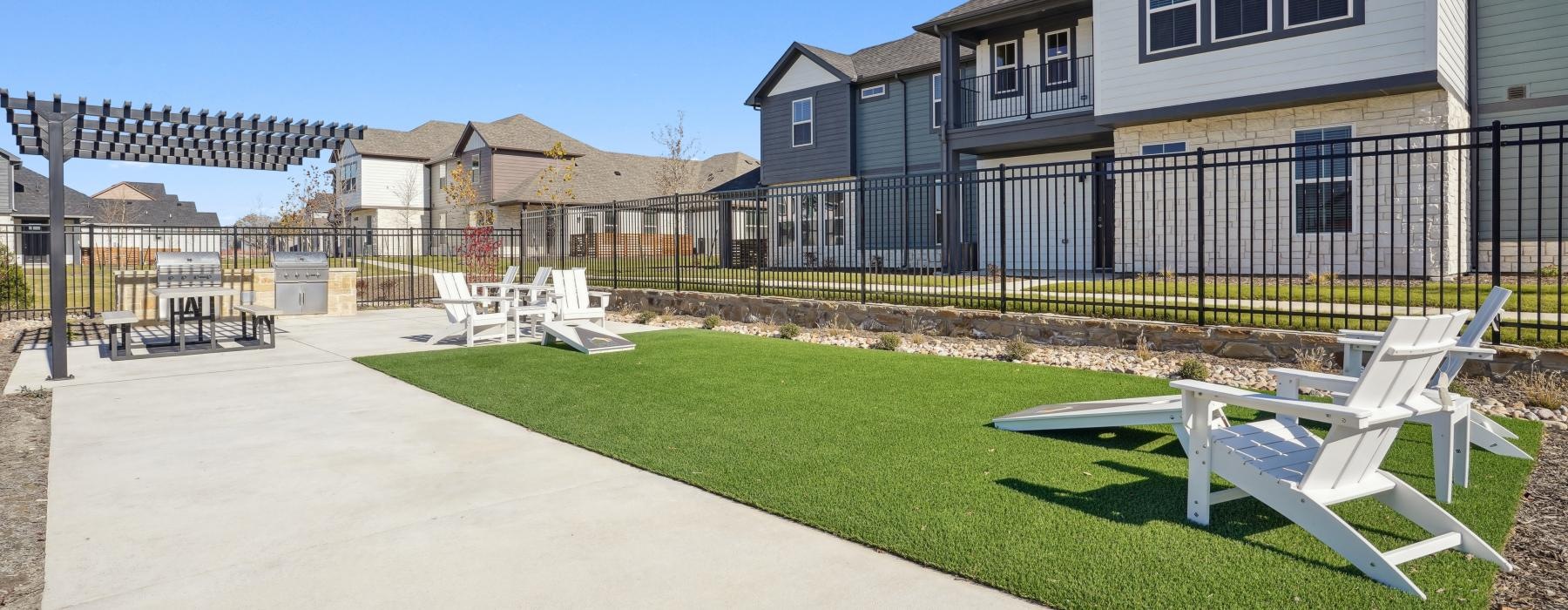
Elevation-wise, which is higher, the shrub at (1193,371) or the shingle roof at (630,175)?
the shingle roof at (630,175)

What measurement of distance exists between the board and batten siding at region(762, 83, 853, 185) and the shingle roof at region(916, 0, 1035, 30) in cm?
502

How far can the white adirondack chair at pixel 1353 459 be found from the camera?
3.23 metres

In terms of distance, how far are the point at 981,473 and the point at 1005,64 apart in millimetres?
17298

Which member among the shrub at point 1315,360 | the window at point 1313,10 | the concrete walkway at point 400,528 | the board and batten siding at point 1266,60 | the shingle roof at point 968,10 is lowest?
the concrete walkway at point 400,528

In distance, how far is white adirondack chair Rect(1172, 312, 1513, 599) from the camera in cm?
323

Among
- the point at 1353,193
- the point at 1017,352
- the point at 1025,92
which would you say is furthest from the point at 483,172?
the point at 1017,352

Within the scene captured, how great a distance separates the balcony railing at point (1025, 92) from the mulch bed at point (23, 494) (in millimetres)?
16379

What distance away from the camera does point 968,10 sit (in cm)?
1903

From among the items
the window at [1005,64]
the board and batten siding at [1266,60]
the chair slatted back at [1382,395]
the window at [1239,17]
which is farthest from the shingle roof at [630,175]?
the chair slatted back at [1382,395]

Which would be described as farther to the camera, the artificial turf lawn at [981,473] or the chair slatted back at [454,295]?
the chair slatted back at [454,295]

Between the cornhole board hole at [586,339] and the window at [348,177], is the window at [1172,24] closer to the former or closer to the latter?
the cornhole board hole at [586,339]

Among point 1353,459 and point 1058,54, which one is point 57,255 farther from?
point 1058,54

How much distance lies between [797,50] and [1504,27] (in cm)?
1594

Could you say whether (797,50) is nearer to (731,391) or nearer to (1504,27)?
(1504,27)
